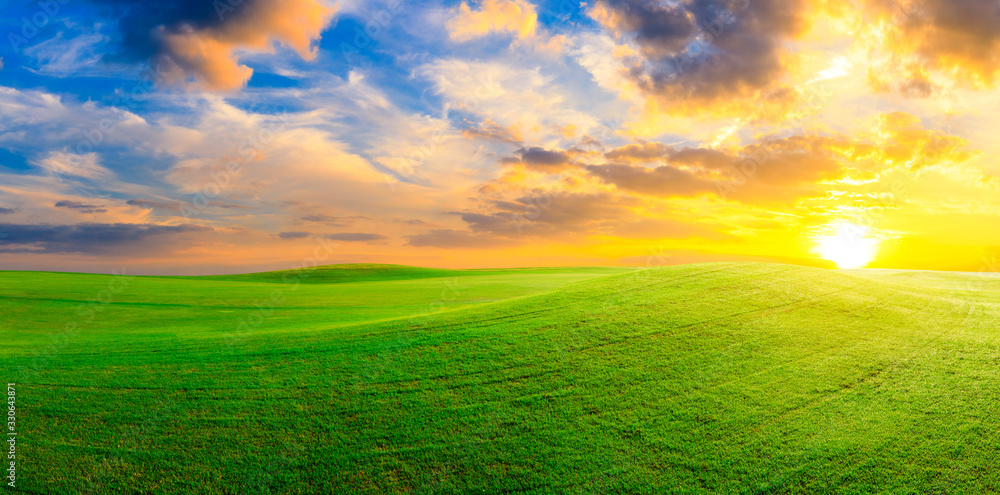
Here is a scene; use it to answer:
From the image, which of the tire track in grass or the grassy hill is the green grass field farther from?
the grassy hill

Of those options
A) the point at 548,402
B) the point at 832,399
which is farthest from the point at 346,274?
the point at 832,399

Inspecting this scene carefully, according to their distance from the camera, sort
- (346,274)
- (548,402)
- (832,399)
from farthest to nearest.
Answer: (346,274)
(832,399)
(548,402)

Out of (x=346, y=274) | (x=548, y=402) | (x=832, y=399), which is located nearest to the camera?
(x=548, y=402)

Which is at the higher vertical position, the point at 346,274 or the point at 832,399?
the point at 346,274

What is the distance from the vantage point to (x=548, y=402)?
32.2ft

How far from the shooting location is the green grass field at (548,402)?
7.80 meters

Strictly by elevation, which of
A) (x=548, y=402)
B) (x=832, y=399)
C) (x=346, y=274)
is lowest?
(x=832, y=399)

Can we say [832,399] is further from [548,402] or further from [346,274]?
[346,274]

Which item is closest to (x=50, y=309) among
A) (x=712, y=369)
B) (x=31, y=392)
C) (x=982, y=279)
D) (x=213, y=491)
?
(x=31, y=392)

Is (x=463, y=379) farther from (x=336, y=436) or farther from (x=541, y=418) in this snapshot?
(x=336, y=436)

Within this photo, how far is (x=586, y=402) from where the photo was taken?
981 cm

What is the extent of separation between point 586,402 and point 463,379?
3.11 m

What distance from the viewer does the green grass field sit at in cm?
780

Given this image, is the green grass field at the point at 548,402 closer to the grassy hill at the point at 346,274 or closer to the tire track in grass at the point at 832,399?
the tire track in grass at the point at 832,399
